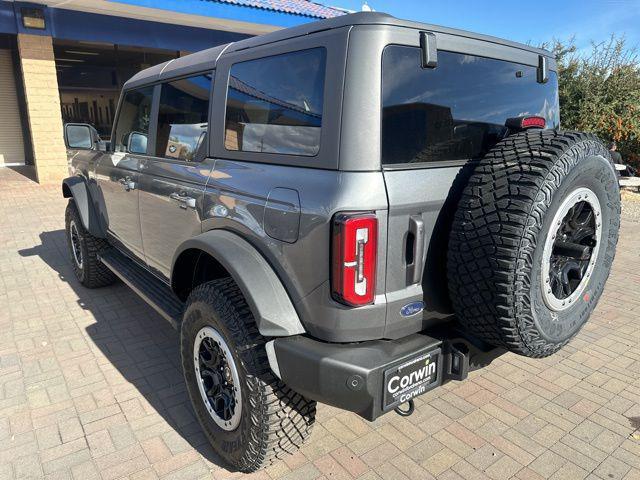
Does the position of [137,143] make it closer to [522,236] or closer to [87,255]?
[87,255]

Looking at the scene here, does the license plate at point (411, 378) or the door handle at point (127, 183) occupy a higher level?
the door handle at point (127, 183)

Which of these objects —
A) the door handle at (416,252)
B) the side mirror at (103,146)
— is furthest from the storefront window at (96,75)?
the door handle at (416,252)

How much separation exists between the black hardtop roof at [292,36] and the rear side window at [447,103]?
106 millimetres

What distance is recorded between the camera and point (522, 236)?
1.79 meters

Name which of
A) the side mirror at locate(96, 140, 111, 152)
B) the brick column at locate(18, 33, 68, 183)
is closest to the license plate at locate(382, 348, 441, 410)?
the side mirror at locate(96, 140, 111, 152)

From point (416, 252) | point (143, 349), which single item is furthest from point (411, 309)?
point (143, 349)

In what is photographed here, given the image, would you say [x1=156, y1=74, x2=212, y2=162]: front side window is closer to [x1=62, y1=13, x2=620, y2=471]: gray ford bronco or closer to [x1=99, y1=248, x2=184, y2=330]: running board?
[x1=62, y1=13, x2=620, y2=471]: gray ford bronco

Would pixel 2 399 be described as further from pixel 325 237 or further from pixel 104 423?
pixel 325 237

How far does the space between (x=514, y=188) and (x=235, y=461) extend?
5.99ft

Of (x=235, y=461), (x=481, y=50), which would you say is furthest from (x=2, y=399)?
(x=481, y=50)

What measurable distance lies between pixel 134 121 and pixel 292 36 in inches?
79.0

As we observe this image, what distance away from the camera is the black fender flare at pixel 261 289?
77.2 inches

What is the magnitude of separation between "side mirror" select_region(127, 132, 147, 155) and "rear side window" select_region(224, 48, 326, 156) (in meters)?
1.17

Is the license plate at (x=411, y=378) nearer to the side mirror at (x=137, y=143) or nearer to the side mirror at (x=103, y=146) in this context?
the side mirror at (x=137, y=143)
